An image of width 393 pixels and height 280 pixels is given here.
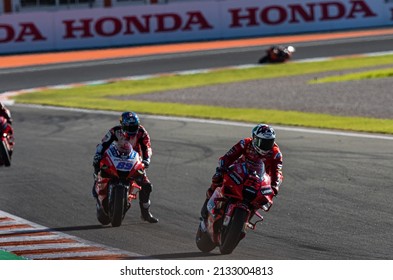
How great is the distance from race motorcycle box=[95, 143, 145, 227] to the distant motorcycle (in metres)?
26.1

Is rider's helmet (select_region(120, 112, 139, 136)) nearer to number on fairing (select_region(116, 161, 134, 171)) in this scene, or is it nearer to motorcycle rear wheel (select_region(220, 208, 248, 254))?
number on fairing (select_region(116, 161, 134, 171))

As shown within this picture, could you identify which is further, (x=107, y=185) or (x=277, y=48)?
(x=277, y=48)

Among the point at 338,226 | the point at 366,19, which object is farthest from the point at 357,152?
the point at 366,19

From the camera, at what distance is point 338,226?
44.0ft

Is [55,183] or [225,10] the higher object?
[225,10]

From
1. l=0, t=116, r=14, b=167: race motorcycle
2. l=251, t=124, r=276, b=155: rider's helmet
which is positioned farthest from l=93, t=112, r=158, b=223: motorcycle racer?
l=0, t=116, r=14, b=167: race motorcycle

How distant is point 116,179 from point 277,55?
2650cm

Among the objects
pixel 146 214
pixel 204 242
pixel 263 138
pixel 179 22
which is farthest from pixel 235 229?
pixel 179 22

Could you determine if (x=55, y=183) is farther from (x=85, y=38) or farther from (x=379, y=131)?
(x=85, y=38)

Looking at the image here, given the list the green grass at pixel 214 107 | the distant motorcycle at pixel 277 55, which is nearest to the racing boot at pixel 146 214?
the green grass at pixel 214 107

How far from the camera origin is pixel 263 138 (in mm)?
11461

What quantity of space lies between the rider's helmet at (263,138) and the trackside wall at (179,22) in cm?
3388

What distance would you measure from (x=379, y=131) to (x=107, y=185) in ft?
31.8

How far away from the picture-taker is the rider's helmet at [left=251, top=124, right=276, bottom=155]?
37.6 feet
